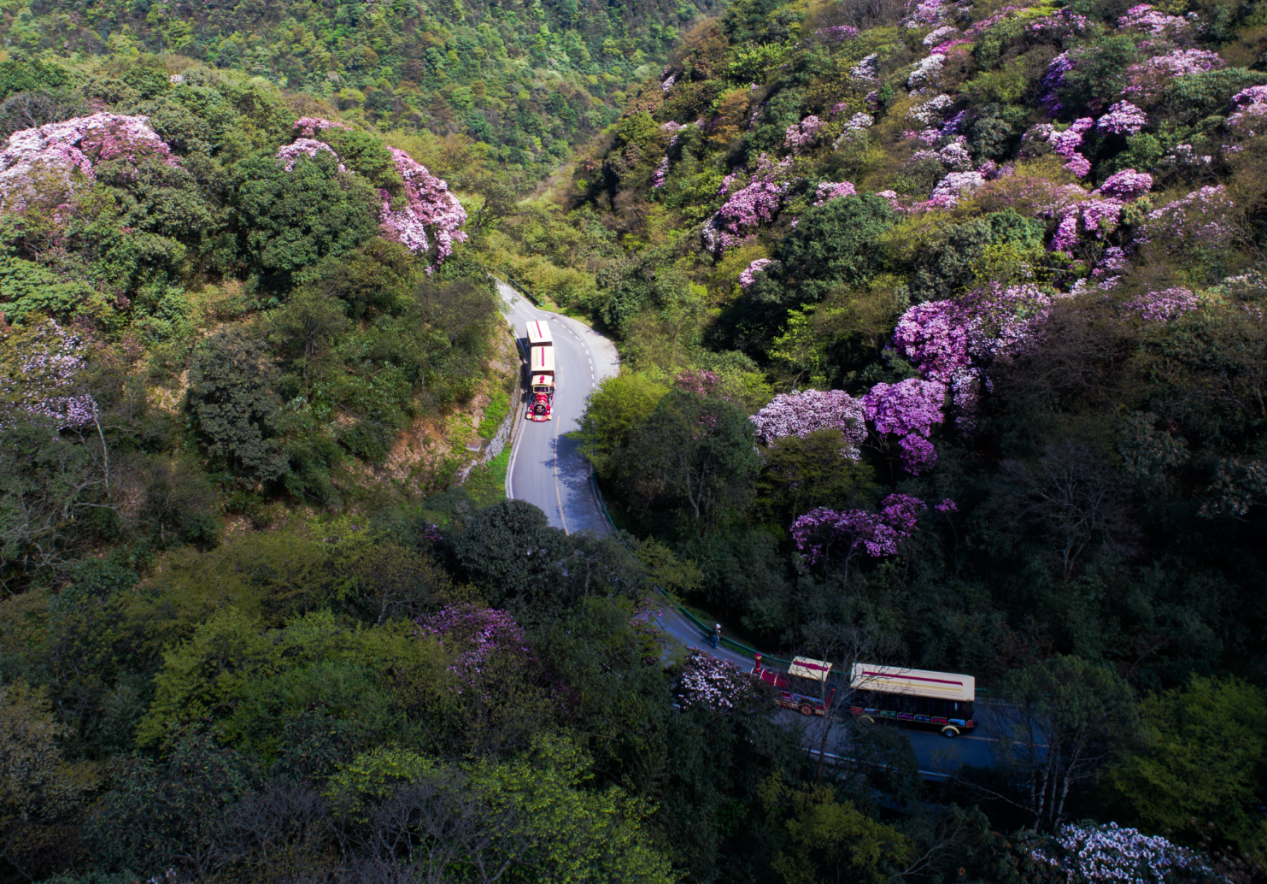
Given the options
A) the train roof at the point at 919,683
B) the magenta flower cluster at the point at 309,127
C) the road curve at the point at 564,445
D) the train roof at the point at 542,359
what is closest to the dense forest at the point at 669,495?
the train roof at the point at 919,683

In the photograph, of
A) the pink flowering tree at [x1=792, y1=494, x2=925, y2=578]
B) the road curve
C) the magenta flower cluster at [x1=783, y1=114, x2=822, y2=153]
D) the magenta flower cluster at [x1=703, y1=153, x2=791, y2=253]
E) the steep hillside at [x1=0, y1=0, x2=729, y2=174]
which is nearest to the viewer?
the pink flowering tree at [x1=792, y1=494, x2=925, y2=578]

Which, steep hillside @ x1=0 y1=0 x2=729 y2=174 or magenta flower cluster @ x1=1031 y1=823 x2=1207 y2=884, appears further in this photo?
steep hillside @ x1=0 y1=0 x2=729 y2=174

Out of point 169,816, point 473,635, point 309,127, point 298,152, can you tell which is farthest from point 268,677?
point 309,127

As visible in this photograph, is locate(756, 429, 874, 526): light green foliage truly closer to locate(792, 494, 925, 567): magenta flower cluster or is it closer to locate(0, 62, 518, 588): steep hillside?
locate(792, 494, 925, 567): magenta flower cluster

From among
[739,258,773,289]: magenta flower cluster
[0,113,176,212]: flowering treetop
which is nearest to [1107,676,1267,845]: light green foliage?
[739,258,773,289]: magenta flower cluster

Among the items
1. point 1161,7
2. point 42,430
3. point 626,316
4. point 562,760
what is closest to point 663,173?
point 626,316

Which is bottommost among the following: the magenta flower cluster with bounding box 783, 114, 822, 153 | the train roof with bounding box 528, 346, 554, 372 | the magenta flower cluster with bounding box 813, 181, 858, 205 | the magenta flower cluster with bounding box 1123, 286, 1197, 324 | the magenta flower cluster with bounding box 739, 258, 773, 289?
the train roof with bounding box 528, 346, 554, 372
